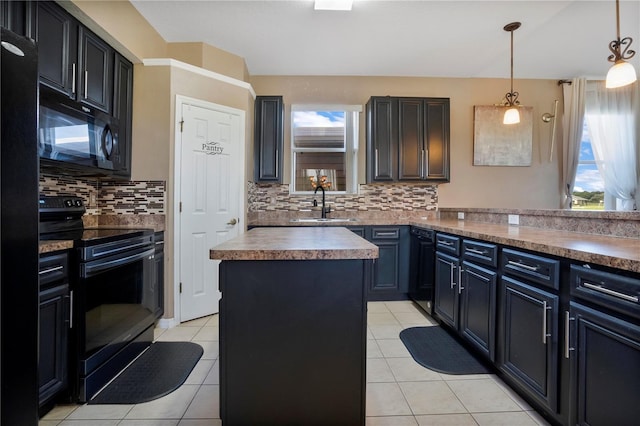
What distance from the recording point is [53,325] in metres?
1.49

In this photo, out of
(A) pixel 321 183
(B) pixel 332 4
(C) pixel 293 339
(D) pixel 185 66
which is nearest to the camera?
(C) pixel 293 339

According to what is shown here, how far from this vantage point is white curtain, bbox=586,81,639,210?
3967mm

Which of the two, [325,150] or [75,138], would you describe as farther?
[325,150]

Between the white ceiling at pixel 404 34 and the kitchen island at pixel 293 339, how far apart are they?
2.38 metres

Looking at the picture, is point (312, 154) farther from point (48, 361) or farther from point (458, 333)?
point (48, 361)

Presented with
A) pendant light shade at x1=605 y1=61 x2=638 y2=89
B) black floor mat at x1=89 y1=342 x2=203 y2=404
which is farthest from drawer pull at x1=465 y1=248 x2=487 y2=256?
black floor mat at x1=89 y1=342 x2=203 y2=404

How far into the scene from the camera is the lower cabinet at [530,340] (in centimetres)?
141

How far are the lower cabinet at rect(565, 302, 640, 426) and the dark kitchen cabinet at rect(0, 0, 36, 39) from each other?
10.2 feet

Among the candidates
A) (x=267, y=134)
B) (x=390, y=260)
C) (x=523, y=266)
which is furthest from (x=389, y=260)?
(x=267, y=134)

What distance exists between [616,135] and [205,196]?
5.35m

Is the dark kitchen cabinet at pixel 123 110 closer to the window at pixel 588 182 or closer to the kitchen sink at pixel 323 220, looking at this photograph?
the kitchen sink at pixel 323 220

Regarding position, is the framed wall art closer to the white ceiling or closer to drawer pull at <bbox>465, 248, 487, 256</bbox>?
the white ceiling

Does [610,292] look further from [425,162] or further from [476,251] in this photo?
[425,162]

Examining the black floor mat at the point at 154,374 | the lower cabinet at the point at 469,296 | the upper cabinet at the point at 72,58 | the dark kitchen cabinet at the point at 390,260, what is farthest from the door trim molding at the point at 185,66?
the lower cabinet at the point at 469,296
